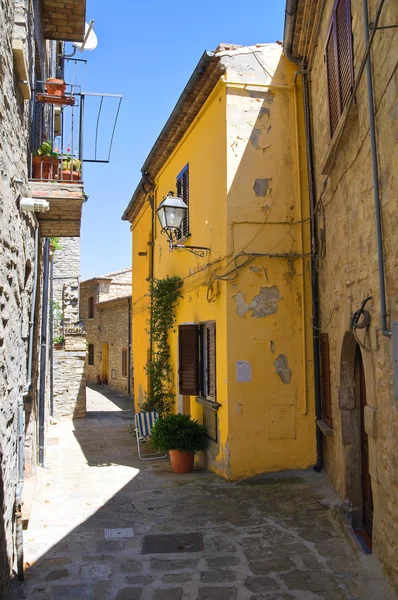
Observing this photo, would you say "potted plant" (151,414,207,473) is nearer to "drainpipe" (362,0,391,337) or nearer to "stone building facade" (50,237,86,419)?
"drainpipe" (362,0,391,337)

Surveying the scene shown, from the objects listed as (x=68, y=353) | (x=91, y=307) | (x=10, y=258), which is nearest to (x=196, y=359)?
(x=10, y=258)

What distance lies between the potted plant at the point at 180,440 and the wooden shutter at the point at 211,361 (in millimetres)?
607

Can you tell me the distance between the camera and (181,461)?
7.99 meters

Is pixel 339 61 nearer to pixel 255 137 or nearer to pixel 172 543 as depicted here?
pixel 255 137

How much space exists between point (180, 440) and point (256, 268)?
2823 mm

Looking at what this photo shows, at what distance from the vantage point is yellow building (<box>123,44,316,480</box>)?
7.27 metres

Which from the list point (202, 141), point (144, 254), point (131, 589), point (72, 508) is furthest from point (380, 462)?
point (144, 254)

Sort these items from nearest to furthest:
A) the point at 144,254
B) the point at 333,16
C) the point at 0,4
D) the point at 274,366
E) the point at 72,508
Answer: the point at 0,4, the point at 333,16, the point at 72,508, the point at 274,366, the point at 144,254

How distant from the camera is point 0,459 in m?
3.72

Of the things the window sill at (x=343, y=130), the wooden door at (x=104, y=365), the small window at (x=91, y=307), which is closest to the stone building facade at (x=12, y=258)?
the window sill at (x=343, y=130)

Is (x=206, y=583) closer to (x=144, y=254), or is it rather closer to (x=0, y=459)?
(x=0, y=459)

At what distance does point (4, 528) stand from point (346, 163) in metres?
4.39

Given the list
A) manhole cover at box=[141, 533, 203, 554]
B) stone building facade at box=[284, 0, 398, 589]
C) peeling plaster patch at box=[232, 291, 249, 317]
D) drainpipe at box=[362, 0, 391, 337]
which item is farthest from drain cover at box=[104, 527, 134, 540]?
drainpipe at box=[362, 0, 391, 337]

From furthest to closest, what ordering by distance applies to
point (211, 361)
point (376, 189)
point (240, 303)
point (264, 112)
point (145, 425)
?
point (145, 425) < point (211, 361) < point (264, 112) < point (240, 303) < point (376, 189)
